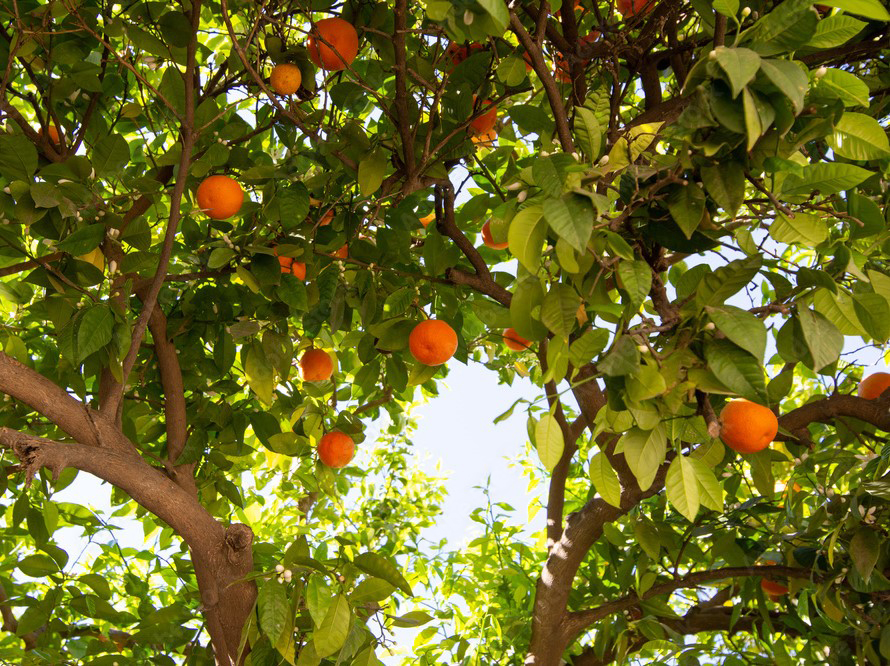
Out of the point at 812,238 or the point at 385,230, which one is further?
the point at 385,230

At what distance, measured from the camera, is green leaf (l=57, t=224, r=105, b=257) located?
1.54 meters

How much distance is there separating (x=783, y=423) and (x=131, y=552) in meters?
1.88

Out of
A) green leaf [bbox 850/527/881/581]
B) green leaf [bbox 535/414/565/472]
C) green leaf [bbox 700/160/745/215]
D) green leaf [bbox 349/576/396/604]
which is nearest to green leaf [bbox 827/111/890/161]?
green leaf [bbox 700/160/745/215]

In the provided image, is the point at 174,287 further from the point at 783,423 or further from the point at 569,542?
the point at 783,423

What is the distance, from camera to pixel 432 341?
160cm

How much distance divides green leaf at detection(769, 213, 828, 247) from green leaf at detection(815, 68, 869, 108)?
143 mm

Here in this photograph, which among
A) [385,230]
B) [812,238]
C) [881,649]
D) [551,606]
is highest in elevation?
[385,230]

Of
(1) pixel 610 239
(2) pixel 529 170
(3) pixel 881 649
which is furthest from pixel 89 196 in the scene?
(3) pixel 881 649

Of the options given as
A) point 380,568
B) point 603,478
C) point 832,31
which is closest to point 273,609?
point 380,568

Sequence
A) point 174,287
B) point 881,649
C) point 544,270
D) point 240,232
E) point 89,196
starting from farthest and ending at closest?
1. point 174,287
2. point 240,232
3. point 881,649
4. point 89,196
5. point 544,270

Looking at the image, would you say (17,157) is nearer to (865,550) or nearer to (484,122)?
(484,122)

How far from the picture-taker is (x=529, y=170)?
108 centimetres

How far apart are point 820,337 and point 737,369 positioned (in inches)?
4.9

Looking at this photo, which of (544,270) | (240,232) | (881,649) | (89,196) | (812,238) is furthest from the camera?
(240,232)
